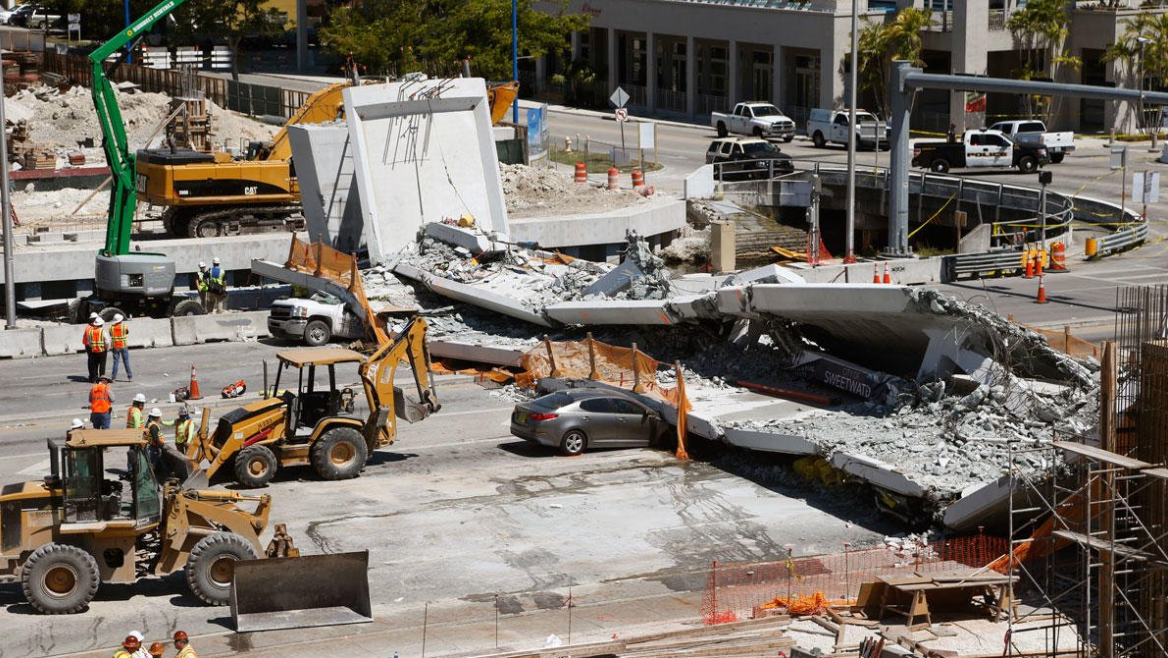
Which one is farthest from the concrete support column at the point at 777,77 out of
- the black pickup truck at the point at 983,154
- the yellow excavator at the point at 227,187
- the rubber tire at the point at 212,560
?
the rubber tire at the point at 212,560

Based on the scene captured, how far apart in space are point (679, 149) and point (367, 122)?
29.0 m

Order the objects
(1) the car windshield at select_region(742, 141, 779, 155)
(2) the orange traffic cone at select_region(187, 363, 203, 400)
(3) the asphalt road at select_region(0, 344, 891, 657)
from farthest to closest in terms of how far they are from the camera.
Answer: (1) the car windshield at select_region(742, 141, 779, 155) → (2) the orange traffic cone at select_region(187, 363, 203, 400) → (3) the asphalt road at select_region(0, 344, 891, 657)

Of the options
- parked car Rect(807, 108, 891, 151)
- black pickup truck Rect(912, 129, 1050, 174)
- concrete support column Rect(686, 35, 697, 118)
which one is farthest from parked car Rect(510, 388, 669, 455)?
concrete support column Rect(686, 35, 697, 118)

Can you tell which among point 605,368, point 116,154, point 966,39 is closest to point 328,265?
point 116,154

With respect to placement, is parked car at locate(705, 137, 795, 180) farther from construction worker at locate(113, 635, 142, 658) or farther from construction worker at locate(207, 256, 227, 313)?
construction worker at locate(113, 635, 142, 658)

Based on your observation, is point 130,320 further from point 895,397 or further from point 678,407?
point 895,397

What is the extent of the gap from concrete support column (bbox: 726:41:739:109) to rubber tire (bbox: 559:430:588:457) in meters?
54.4

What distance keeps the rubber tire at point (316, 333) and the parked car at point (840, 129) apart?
3525 cm

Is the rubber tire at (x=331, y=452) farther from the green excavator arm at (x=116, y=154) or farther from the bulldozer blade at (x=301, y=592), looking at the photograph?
the green excavator arm at (x=116, y=154)

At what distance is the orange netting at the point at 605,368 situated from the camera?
27.4m

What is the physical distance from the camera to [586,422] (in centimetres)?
2706

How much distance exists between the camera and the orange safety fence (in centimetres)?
1962

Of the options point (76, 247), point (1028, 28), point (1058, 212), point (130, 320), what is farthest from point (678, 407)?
point (1028, 28)

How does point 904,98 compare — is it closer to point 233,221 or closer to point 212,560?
point 233,221
